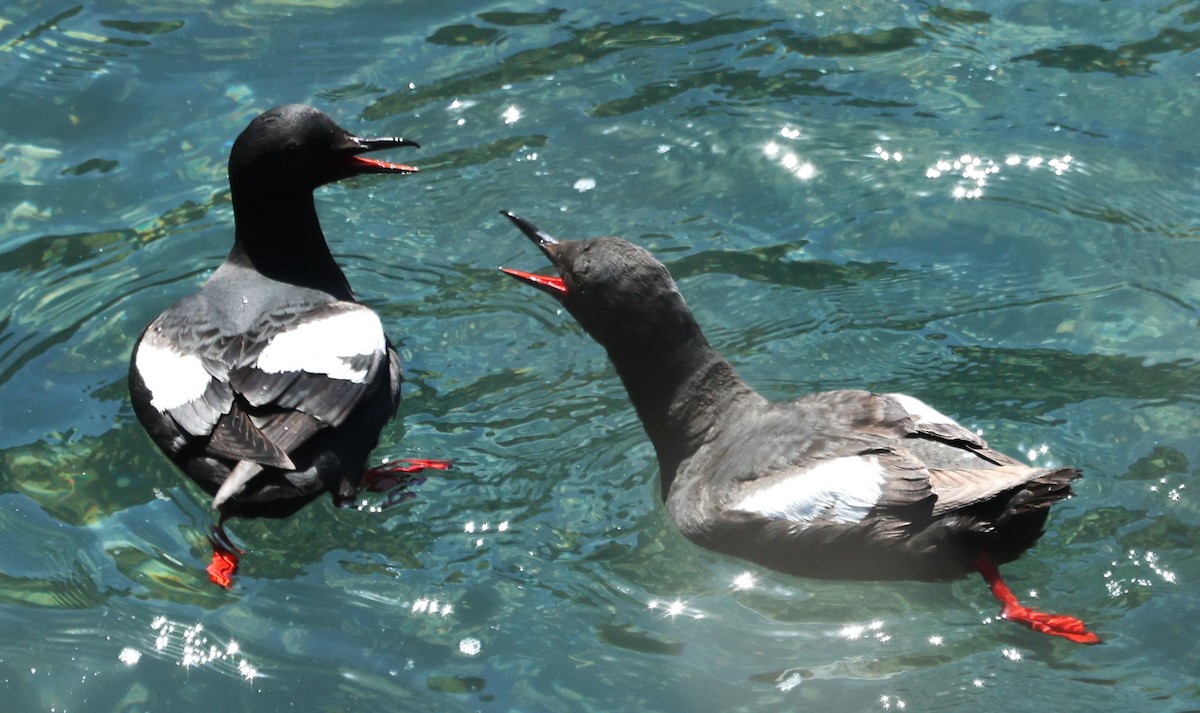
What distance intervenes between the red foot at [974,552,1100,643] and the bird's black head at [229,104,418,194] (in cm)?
321

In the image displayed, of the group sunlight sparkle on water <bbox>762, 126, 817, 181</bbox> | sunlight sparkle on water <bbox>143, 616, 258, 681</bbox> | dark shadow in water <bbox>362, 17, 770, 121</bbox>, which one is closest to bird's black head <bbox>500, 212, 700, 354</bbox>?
sunlight sparkle on water <bbox>143, 616, 258, 681</bbox>

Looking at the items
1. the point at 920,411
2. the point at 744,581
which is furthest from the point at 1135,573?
the point at 744,581

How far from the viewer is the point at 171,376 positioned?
5.83 metres

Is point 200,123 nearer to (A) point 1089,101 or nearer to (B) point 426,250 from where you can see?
(B) point 426,250

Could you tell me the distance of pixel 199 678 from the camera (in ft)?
16.8

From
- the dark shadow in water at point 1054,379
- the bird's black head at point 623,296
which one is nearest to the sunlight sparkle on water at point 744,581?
the bird's black head at point 623,296

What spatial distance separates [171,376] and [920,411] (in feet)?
10.3

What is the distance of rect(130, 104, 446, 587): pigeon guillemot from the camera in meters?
5.48

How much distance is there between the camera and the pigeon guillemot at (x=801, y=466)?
499 cm

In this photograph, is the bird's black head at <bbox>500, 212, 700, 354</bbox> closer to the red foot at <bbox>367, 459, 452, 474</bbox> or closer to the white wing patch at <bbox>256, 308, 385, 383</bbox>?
the white wing patch at <bbox>256, 308, 385, 383</bbox>

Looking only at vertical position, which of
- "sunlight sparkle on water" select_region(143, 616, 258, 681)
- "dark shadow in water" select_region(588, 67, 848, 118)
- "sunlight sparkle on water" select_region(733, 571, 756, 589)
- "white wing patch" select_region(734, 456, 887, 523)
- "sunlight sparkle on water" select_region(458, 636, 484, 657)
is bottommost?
"sunlight sparkle on water" select_region(143, 616, 258, 681)

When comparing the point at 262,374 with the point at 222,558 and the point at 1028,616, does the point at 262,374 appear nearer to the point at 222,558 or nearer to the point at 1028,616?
the point at 222,558

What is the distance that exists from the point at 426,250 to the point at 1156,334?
369 cm

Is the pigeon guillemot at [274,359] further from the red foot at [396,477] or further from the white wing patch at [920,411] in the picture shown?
the white wing patch at [920,411]
